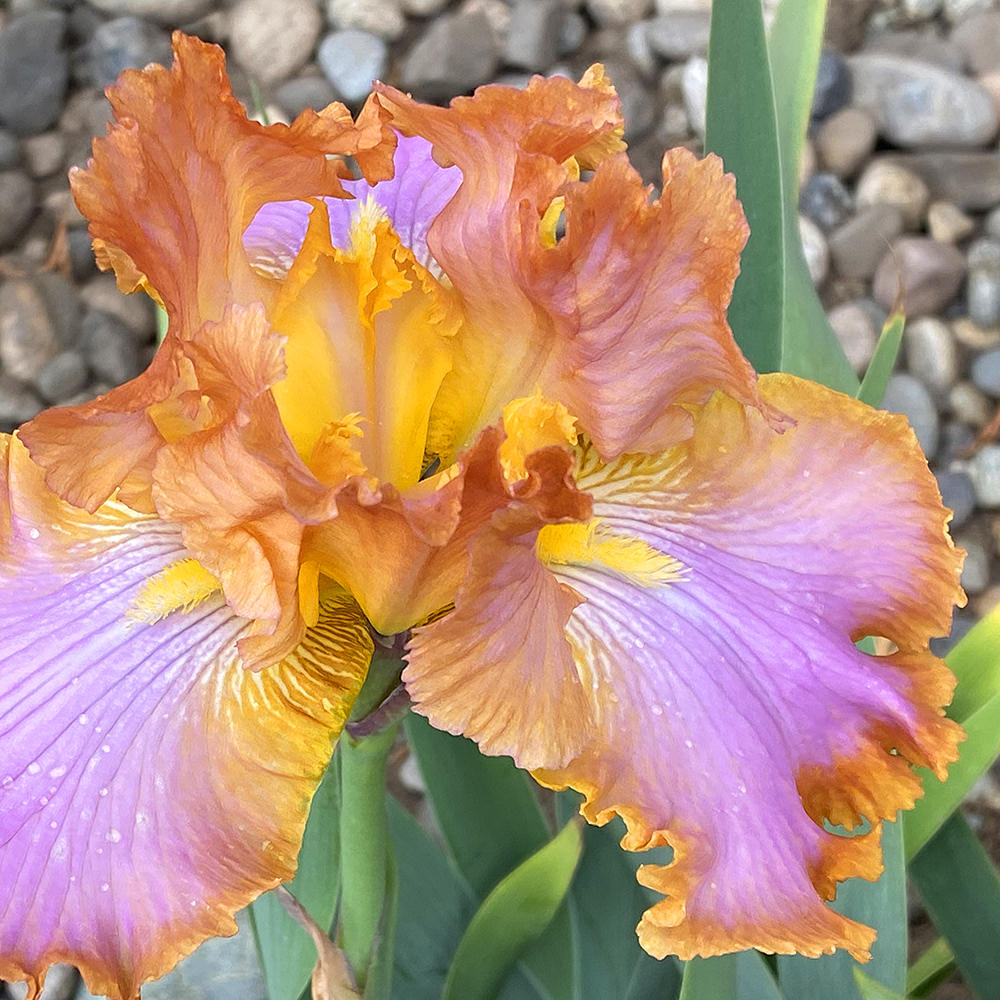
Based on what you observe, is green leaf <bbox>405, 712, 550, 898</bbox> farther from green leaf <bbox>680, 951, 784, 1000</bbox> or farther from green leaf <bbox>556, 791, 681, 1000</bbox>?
green leaf <bbox>680, 951, 784, 1000</bbox>

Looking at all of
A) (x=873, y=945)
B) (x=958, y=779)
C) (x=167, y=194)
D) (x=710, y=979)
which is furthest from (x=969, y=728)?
(x=167, y=194)

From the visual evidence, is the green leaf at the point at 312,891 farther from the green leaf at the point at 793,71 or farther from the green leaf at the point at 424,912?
the green leaf at the point at 793,71

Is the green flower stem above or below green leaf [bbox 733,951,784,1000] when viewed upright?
above

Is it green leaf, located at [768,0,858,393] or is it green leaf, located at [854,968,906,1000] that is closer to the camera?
green leaf, located at [854,968,906,1000]

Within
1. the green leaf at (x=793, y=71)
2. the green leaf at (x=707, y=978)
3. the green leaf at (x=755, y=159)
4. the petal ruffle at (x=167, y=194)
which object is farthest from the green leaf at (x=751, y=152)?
the green leaf at (x=707, y=978)

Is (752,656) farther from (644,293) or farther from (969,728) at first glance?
(969,728)

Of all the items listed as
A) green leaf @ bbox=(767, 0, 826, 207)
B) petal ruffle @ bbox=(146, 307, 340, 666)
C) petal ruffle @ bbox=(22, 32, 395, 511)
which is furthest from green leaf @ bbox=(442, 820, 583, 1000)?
green leaf @ bbox=(767, 0, 826, 207)

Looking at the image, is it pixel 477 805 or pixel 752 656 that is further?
pixel 477 805
